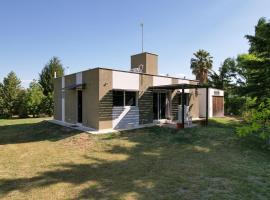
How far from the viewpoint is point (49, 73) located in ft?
112

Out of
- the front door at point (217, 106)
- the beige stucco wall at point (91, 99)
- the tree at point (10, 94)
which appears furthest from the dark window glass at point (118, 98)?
the tree at point (10, 94)

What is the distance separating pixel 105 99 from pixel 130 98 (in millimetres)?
2019

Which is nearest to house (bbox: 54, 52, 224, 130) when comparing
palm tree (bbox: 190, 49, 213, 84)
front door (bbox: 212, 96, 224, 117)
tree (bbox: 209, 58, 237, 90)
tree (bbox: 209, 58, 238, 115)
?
front door (bbox: 212, 96, 224, 117)

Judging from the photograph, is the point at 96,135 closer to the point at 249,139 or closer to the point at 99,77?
the point at 99,77

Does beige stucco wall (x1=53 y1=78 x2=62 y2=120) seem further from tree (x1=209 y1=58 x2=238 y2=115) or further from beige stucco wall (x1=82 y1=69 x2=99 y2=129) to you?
tree (x1=209 y1=58 x2=238 y2=115)

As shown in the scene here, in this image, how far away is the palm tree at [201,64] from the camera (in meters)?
33.2

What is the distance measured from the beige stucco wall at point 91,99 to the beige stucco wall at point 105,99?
23 centimetres

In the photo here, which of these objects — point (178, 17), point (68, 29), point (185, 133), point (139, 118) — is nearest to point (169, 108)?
point (139, 118)

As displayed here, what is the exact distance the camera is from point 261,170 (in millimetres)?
6234

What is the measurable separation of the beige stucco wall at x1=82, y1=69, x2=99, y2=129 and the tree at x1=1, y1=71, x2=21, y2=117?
1642 centimetres

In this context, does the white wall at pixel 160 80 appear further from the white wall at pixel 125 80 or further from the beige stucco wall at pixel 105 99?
the beige stucco wall at pixel 105 99

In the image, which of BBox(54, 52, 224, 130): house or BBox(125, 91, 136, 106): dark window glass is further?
BBox(125, 91, 136, 106): dark window glass

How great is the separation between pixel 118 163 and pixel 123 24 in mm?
11433

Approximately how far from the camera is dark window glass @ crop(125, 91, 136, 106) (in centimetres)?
1355
